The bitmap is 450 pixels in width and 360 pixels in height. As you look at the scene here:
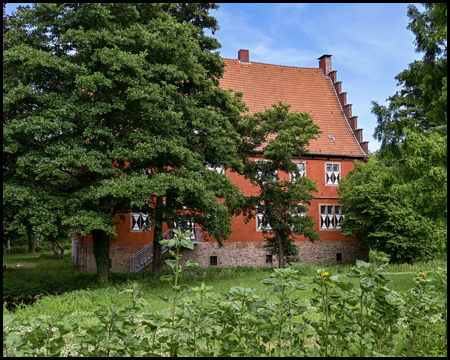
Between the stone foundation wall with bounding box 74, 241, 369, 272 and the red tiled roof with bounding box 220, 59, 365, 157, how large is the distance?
18.9 ft

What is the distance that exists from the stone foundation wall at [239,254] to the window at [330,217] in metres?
0.96

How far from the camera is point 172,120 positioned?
13281mm

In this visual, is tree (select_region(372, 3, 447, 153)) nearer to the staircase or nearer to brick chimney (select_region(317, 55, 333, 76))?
the staircase

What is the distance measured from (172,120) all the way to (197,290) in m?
10.2

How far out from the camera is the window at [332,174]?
26016 millimetres

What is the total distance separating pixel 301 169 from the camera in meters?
25.7

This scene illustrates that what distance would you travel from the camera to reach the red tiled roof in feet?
87.0

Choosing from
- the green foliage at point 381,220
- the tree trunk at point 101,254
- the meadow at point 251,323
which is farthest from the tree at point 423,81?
the tree trunk at point 101,254

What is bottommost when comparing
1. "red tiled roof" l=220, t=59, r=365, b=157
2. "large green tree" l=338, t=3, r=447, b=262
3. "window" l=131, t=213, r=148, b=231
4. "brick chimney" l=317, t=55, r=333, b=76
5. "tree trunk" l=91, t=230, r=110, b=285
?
"tree trunk" l=91, t=230, r=110, b=285

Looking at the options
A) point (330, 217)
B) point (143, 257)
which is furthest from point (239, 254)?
point (330, 217)

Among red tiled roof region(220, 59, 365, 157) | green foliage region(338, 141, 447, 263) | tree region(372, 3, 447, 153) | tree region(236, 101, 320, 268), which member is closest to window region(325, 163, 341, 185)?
red tiled roof region(220, 59, 365, 157)

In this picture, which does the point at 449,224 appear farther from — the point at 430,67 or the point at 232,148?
the point at 232,148

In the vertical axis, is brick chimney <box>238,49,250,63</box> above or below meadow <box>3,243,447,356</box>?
above

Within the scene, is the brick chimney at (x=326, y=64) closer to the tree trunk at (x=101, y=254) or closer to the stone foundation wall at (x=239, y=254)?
the stone foundation wall at (x=239, y=254)
